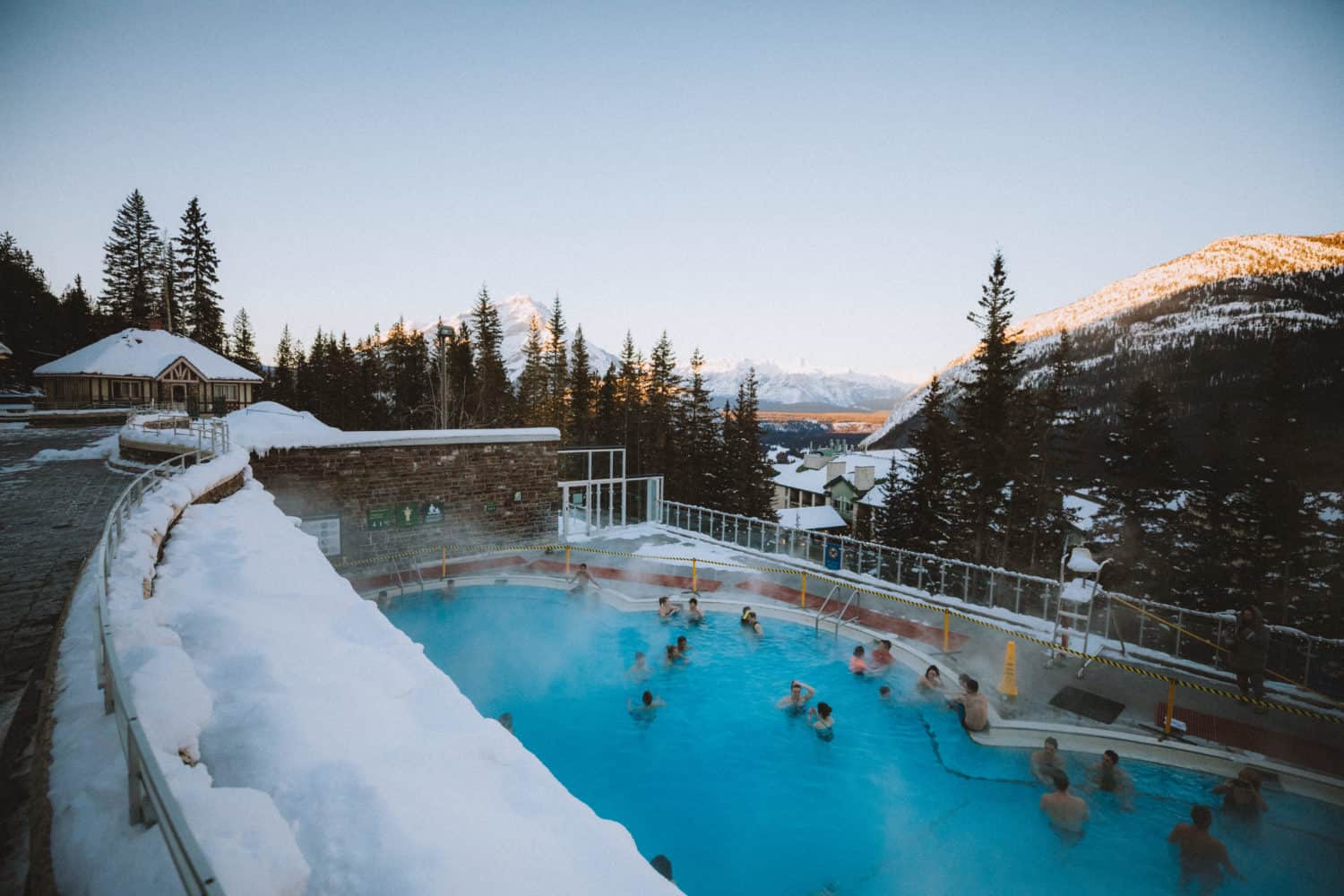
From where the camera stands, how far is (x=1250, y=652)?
9000 millimetres

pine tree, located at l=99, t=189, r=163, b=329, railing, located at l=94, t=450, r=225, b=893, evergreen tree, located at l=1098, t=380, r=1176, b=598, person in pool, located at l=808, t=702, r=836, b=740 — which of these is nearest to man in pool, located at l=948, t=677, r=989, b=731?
person in pool, located at l=808, t=702, r=836, b=740

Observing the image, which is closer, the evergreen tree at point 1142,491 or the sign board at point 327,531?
the sign board at point 327,531

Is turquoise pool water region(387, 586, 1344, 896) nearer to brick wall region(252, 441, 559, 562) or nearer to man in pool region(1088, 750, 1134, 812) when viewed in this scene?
man in pool region(1088, 750, 1134, 812)

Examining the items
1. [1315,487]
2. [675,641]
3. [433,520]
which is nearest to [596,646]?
[675,641]

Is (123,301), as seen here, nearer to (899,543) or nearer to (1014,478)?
(899,543)

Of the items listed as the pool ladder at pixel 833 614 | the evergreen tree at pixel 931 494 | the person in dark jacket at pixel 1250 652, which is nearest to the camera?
the person in dark jacket at pixel 1250 652

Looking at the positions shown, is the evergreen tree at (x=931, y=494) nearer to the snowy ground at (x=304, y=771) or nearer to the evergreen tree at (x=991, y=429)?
the evergreen tree at (x=991, y=429)

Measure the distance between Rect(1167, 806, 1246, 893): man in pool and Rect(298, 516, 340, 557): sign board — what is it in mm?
19132

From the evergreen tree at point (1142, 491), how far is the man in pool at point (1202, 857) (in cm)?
2215

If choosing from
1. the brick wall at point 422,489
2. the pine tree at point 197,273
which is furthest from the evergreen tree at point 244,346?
the brick wall at point 422,489

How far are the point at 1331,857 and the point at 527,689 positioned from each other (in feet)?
41.2

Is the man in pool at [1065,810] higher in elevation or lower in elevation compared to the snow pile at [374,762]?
lower

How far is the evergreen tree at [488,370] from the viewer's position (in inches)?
1988

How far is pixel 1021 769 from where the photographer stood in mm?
8922
